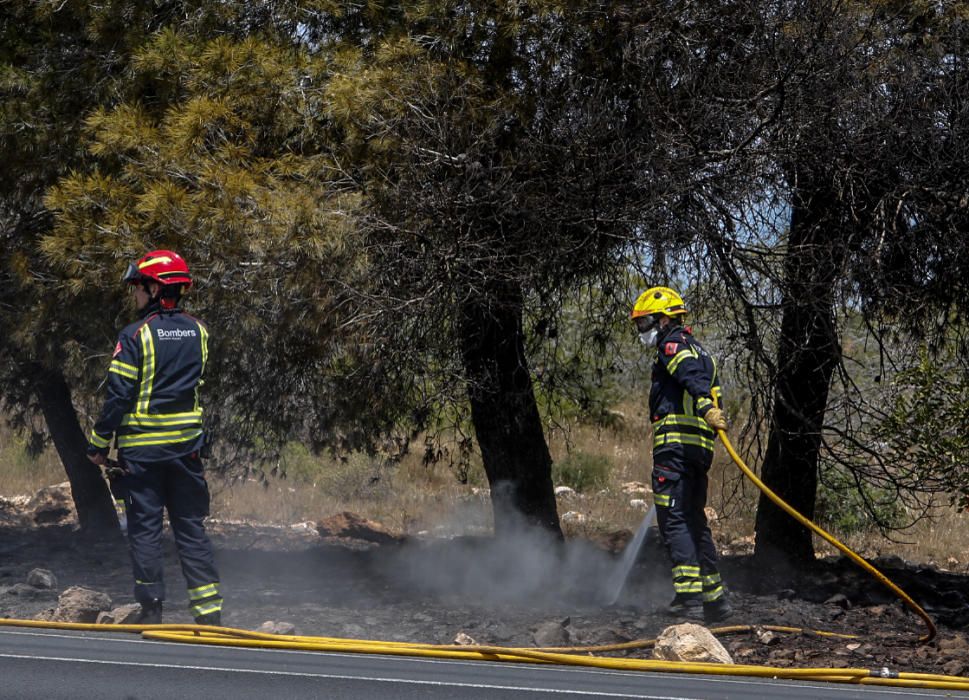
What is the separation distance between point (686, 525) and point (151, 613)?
10.1 feet

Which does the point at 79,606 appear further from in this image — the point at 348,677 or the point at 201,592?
the point at 348,677

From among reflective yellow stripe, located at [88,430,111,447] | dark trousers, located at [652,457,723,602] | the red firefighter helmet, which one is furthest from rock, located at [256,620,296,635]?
dark trousers, located at [652,457,723,602]

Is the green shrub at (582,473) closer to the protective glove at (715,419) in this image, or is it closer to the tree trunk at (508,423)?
the tree trunk at (508,423)

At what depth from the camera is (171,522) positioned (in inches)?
272

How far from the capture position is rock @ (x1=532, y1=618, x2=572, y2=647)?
6.91 meters

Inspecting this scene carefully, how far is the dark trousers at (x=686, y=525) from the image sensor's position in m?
7.27

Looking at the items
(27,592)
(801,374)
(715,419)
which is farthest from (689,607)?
(27,592)

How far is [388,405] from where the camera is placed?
8938 millimetres

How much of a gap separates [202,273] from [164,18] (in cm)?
216

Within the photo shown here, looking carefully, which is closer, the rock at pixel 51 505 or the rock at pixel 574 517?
the rock at pixel 574 517

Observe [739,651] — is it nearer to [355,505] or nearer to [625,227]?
[625,227]

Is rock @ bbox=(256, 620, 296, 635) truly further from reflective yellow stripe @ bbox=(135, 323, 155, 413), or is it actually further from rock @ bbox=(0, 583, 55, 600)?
rock @ bbox=(0, 583, 55, 600)

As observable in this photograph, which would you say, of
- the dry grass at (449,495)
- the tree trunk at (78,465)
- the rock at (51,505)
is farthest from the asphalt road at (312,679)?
the rock at (51,505)

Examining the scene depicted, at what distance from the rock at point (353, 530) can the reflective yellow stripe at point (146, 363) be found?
19.0 ft
